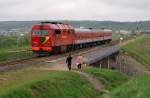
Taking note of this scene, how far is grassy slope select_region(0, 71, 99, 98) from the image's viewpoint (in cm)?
2653

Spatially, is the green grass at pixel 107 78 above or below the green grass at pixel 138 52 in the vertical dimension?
above

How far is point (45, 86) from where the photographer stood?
29.9 metres

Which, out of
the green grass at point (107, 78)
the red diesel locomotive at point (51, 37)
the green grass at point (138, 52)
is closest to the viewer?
the green grass at point (107, 78)

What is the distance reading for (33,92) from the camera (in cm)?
2764

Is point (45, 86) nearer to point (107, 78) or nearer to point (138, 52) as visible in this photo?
point (107, 78)

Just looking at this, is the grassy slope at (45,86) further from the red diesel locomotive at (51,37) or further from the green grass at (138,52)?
the green grass at (138,52)

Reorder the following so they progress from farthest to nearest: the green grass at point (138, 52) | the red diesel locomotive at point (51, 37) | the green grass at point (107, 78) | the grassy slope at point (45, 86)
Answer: the green grass at point (138, 52)
the red diesel locomotive at point (51, 37)
the green grass at point (107, 78)
the grassy slope at point (45, 86)

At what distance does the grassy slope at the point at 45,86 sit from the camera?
1045 inches

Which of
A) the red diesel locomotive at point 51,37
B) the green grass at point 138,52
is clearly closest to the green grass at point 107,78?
the red diesel locomotive at point 51,37

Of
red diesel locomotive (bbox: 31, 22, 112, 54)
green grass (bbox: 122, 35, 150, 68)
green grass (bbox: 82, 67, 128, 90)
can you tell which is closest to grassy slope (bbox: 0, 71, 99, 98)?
green grass (bbox: 82, 67, 128, 90)

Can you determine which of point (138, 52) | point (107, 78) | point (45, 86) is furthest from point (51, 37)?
point (138, 52)

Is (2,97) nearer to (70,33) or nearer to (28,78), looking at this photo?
(28,78)

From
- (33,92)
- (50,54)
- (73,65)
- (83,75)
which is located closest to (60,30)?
(50,54)

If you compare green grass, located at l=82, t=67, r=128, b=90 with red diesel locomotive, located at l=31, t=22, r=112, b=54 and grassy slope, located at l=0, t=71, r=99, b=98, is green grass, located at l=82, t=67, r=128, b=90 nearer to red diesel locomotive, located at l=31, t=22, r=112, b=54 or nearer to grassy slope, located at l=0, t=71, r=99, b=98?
grassy slope, located at l=0, t=71, r=99, b=98
